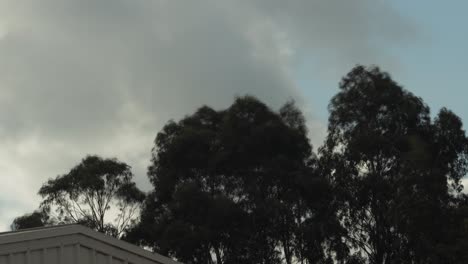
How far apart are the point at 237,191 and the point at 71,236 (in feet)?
110

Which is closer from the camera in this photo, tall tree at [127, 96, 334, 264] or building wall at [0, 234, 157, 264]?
building wall at [0, 234, 157, 264]

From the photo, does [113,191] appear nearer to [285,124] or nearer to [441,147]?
[285,124]

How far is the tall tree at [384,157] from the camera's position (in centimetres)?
4450

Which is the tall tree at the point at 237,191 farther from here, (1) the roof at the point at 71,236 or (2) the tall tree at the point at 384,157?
(1) the roof at the point at 71,236

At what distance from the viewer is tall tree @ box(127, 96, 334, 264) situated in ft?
156

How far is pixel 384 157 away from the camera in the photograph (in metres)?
47.9

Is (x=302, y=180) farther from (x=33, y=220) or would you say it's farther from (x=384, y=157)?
(x=33, y=220)

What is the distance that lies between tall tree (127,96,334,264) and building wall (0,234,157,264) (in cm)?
2972

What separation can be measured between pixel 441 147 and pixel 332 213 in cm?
705

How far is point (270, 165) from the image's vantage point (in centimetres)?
4916

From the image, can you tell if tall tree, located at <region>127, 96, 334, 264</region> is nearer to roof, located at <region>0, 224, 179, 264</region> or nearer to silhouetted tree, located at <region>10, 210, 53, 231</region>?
silhouetted tree, located at <region>10, 210, 53, 231</region>

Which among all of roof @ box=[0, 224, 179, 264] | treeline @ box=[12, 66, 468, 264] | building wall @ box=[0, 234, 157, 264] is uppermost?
treeline @ box=[12, 66, 468, 264]

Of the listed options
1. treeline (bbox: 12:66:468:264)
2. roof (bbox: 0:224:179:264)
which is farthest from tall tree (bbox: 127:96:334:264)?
roof (bbox: 0:224:179:264)

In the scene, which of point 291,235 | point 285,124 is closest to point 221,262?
Answer: point 291,235
